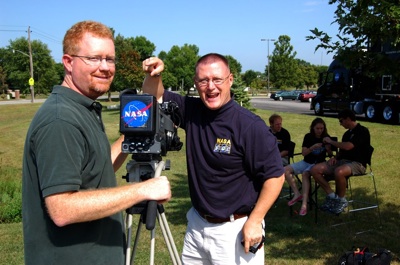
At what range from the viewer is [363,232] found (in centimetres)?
538

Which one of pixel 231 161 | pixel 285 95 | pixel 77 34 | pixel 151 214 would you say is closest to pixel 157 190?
pixel 151 214

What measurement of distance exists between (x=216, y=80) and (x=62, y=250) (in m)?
1.39

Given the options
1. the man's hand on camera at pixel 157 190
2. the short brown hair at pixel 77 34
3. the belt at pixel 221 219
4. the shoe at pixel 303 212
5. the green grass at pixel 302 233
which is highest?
the short brown hair at pixel 77 34

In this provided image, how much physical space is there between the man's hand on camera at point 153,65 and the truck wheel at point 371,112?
1828 centimetres

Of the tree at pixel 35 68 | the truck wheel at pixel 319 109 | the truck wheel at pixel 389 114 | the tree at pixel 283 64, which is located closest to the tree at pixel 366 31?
the truck wheel at pixel 389 114

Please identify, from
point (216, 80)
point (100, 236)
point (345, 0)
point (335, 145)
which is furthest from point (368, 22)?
point (100, 236)

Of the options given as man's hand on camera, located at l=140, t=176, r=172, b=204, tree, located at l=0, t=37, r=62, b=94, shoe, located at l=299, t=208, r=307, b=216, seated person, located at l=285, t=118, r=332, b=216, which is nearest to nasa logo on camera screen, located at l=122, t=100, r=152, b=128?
man's hand on camera, located at l=140, t=176, r=172, b=204

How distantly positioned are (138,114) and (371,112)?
1930 cm

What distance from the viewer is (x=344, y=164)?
6008 millimetres

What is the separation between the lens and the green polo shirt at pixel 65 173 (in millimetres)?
1639

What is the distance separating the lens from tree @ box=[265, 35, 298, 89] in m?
54.0

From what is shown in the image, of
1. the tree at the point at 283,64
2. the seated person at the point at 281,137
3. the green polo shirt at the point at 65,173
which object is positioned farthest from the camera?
the tree at the point at 283,64

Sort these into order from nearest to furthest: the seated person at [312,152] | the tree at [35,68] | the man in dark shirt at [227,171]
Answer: the man in dark shirt at [227,171] → the seated person at [312,152] → the tree at [35,68]

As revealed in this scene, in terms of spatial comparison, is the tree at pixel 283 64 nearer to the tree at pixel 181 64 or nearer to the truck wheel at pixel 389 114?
the tree at pixel 181 64
